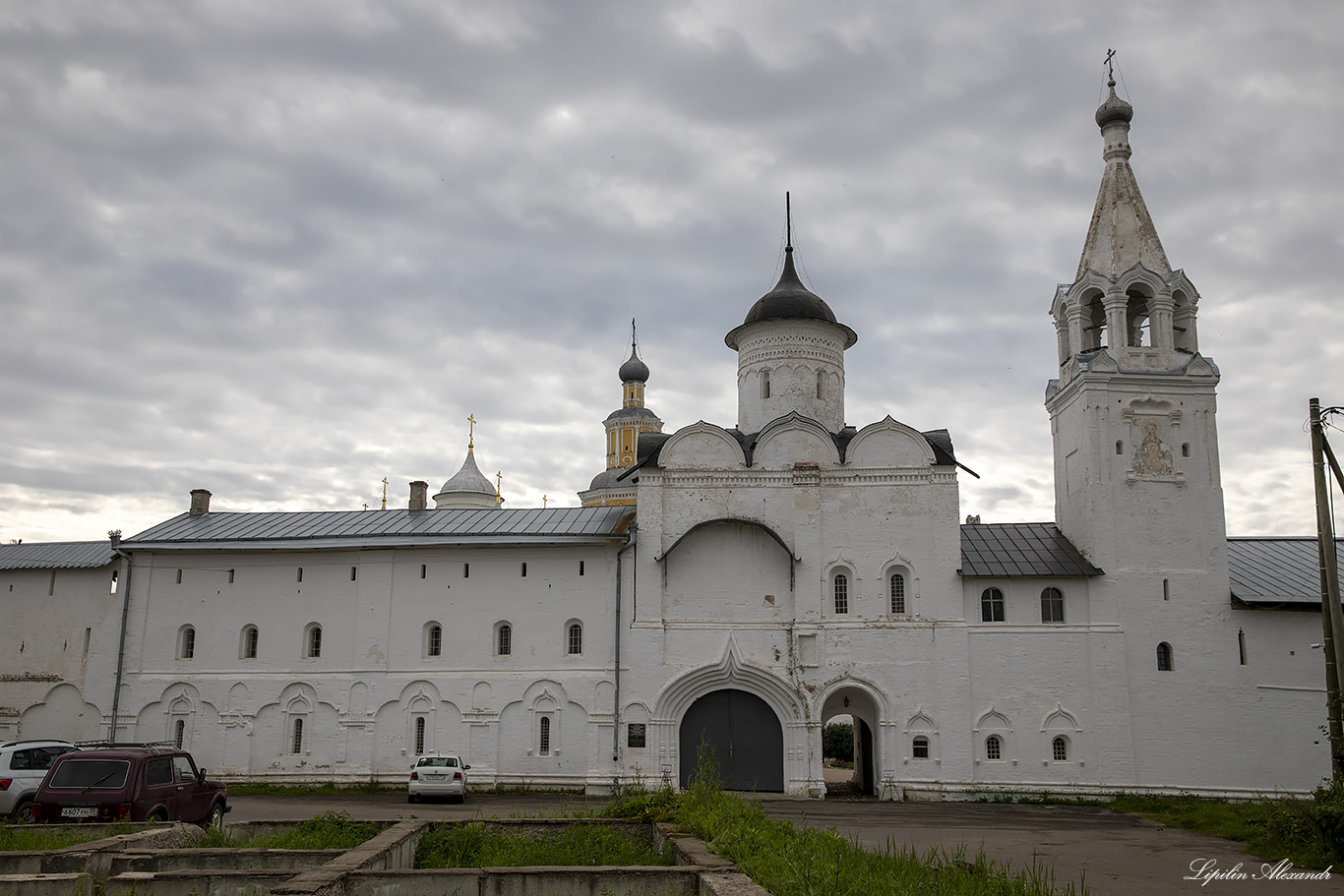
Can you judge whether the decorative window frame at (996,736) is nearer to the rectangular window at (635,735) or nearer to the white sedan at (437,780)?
the rectangular window at (635,735)

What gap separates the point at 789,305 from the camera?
23484mm

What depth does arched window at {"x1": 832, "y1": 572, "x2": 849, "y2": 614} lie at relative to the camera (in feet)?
66.8

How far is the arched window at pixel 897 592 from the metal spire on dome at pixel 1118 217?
7.75 meters

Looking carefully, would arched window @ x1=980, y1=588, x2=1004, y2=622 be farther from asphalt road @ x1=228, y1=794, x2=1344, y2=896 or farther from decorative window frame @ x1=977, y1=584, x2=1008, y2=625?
asphalt road @ x1=228, y1=794, x2=1344, y2=896

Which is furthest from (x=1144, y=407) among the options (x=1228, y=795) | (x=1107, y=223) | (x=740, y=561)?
(x=740, y=561)

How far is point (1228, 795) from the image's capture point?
62.0ft

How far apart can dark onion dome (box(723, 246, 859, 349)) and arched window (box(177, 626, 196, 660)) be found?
1381 cm

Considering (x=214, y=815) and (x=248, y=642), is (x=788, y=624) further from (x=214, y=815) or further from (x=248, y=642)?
(x=248, y=642)

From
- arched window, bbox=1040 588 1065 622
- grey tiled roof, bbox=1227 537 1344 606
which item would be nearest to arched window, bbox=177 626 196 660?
arched window, bbox=1040 588 1065 622

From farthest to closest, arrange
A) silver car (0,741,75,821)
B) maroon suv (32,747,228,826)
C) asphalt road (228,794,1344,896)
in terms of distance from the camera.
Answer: silver car (0,741,75,821) → asphalt road (228,794,1344,896) → maroon suv (32,747,228,826)

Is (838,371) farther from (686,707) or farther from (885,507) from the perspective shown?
(686,707)

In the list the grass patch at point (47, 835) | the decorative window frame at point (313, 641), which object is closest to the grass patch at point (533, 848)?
the grass patch at point (47, 835)

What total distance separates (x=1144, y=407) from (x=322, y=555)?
57.5 feet

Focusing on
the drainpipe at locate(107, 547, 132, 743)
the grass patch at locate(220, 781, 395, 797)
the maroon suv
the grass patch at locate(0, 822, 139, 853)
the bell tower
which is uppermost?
the bell tower
